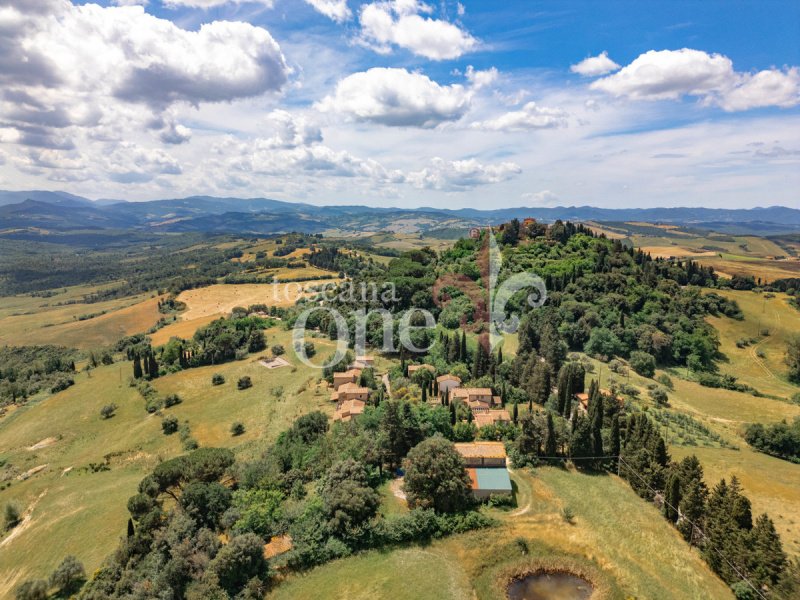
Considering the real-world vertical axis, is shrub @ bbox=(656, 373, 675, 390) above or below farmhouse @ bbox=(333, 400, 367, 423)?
below

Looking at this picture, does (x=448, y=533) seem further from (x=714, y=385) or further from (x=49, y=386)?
(x=49, y=386)

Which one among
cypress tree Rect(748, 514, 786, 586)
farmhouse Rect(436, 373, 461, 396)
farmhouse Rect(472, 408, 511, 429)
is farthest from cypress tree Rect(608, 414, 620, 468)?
farmhouse Rect(436, 373, 461, 396)

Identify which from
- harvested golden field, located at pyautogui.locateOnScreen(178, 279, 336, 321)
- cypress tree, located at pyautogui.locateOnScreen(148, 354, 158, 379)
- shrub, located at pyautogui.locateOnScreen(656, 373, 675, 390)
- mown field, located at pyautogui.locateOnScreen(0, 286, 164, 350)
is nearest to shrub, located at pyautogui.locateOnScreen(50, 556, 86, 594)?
cypress tree, located at pyautogui.locateOnScreen(148, 354, 158, 379)

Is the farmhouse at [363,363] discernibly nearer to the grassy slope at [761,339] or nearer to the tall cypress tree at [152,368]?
the tall cypress tree at [152,368]

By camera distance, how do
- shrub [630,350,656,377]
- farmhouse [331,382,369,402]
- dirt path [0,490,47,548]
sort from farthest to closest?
shrub [630,350,656,377] → farmhouse [331,382,369,402] → dirt path [0,490,47,548]

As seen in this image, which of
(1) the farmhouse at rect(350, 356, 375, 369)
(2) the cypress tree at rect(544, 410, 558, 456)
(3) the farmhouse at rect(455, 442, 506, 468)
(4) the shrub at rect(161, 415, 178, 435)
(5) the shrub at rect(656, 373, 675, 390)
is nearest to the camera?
(3) the farmhouse at rect(455, 442, 506, 468)

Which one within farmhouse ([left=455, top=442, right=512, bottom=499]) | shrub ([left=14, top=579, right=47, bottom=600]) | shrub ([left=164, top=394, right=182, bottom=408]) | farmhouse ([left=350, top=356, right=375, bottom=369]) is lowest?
shrub ([left=164, top=394, right=182, bottom=408])

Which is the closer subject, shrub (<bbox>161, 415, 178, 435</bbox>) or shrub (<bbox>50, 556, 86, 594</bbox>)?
shrub (<bbox>50, 556, 86, 594</bbox>)

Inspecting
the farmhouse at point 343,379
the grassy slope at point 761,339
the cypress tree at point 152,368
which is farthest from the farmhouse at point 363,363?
the grassy slope at point 761,339

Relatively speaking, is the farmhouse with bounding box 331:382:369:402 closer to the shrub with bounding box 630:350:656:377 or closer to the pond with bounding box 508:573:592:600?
the pond with bounding box 508:573:592:600
